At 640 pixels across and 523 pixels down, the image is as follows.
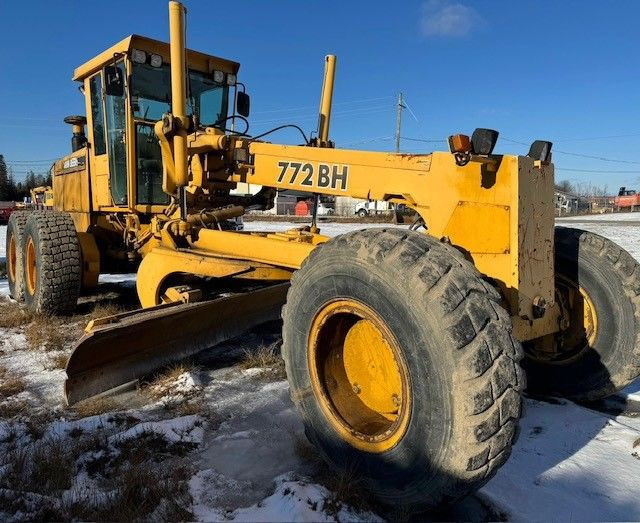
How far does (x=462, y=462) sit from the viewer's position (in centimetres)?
214

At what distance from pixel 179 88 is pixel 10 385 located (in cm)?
272

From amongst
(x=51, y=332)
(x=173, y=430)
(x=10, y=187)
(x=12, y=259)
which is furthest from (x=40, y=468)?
(x=10, y=187)

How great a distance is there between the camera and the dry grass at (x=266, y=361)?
4.47 m

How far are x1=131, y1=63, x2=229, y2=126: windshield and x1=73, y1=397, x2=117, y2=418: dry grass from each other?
302 cm

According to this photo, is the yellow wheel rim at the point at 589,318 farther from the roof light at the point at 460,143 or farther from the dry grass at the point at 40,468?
the dry grass at the point at 40,468

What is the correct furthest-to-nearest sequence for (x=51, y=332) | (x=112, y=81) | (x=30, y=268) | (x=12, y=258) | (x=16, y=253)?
1. (x=12, y=258)
2. (x=16, y=253)
3. (x=30, y=268)
4. (x=51, y=332)
5. (x=112, y=81)

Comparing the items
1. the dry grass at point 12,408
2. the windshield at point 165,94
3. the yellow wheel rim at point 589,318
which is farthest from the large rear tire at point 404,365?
the windshield at point 165,94

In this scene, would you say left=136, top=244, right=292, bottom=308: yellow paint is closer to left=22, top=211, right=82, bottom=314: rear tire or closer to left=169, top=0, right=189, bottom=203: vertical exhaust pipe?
left=169, top=0, right=189, bottom=203: vertical exhaust pipe

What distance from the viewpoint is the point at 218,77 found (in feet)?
20.8

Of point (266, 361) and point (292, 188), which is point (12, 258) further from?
point (292, 188)

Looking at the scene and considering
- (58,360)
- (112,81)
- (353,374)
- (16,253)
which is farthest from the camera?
(16,253)

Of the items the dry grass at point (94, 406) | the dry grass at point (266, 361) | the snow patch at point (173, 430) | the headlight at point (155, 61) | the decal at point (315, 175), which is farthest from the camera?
the headlight at point (155, 61)

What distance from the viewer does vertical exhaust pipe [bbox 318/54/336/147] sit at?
5224 millimetres

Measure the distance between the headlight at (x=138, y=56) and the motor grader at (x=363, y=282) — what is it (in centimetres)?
1
